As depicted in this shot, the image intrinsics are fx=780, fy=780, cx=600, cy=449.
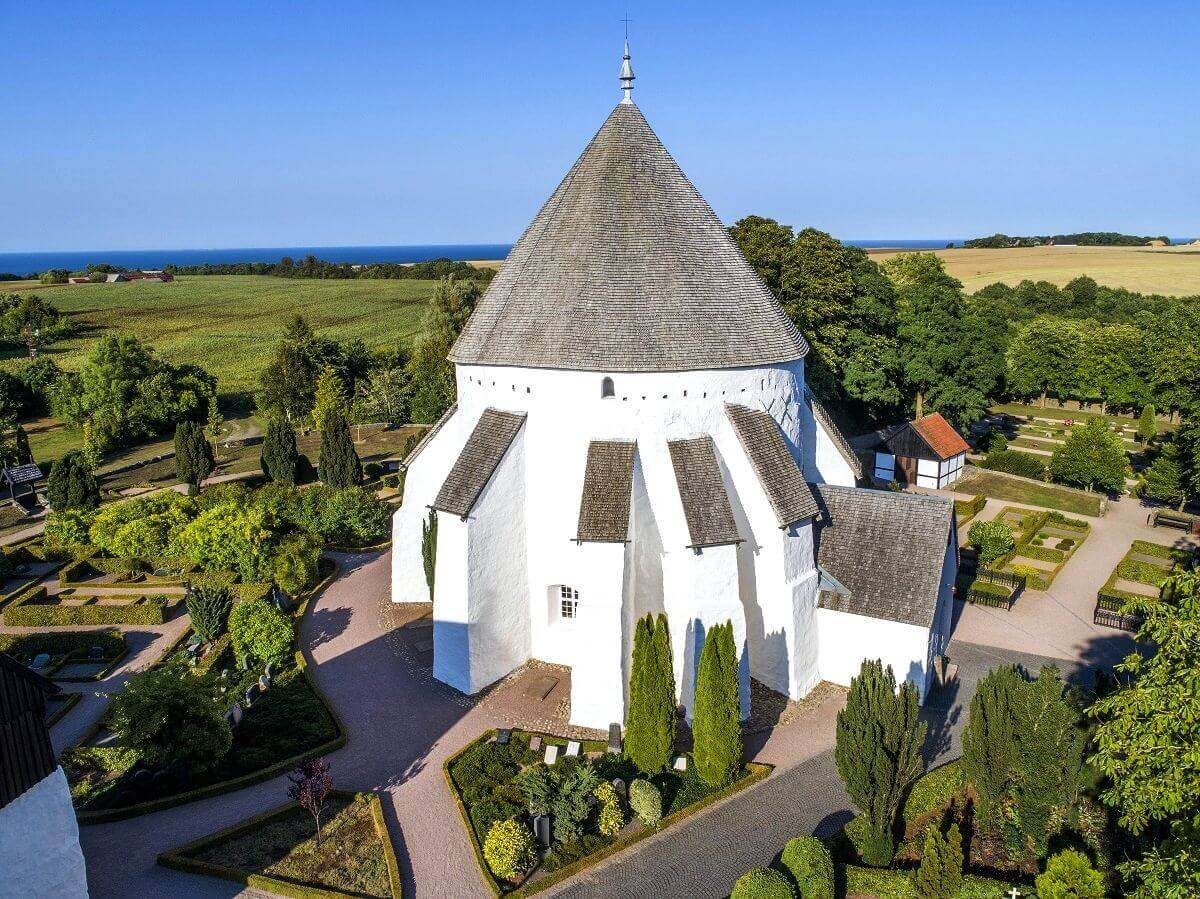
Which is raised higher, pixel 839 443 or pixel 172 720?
pixel 839 443

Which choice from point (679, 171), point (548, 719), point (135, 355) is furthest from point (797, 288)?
point (135, 355)

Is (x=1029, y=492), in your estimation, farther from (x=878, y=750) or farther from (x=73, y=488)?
(x=73, y=488)

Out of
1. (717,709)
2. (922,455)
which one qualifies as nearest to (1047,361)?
(922,455)

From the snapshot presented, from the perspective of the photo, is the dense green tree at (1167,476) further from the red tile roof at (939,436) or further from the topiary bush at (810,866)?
the topiary bush at (810,866)

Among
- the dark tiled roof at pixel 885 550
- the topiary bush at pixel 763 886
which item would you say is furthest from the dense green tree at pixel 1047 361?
the topiary bush at pixel 763 886

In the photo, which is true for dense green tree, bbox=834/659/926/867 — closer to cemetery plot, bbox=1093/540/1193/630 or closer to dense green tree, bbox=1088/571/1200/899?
dense green tree, bbox=1088/571/1200/899
